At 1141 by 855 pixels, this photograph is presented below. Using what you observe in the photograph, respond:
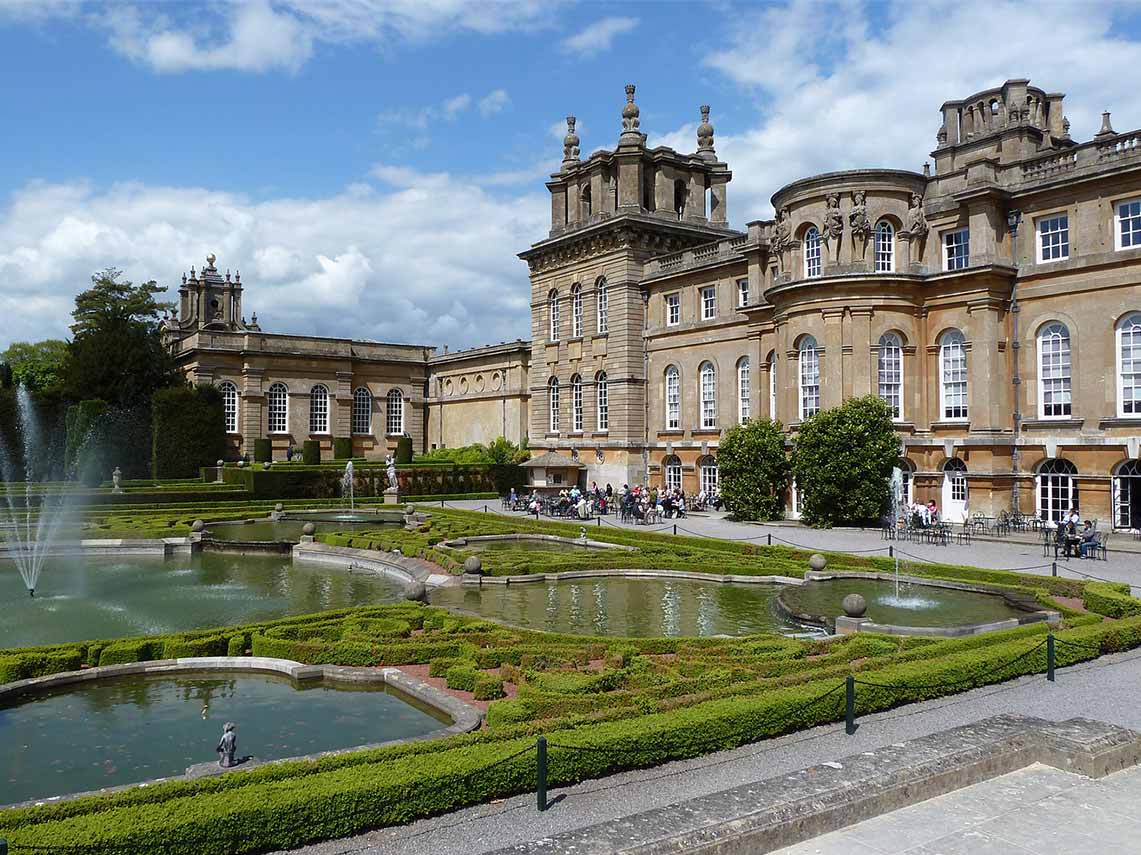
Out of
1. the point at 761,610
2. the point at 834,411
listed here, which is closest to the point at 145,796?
the point at 761,610

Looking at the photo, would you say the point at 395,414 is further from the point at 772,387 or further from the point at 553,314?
the point at 772,387

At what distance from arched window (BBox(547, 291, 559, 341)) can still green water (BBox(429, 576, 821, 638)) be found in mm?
26891

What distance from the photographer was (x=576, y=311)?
148 ft

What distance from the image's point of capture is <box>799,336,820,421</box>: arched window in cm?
3156

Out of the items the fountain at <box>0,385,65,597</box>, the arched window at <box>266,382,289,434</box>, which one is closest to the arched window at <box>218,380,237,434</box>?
the arched window at <box>266,382,289,434</box>

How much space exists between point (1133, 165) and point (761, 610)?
63.5 ft

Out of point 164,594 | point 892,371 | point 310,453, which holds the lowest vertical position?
point 164,594

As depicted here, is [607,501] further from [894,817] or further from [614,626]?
[894,817]

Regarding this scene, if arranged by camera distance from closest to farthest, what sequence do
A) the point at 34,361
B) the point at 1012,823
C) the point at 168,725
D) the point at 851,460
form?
the point at 1012,823
the point at 168,725
the point at 851,460
the point at 34,361

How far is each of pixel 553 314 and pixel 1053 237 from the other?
2508 centimetres

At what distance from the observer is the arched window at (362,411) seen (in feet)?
201

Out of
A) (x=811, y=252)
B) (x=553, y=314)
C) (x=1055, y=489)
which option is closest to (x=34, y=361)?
(x=553, y=314)

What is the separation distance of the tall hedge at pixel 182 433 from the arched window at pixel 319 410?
8.88 m

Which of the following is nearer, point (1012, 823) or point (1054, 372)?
point (1012, 823)
